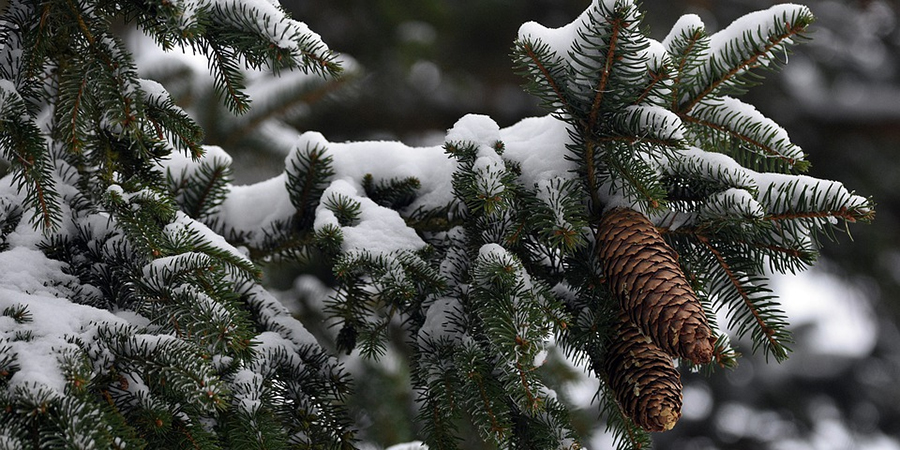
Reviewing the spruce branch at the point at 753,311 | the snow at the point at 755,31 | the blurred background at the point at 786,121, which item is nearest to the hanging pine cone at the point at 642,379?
the spruce branch at the point at 753,311

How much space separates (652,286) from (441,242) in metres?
0.45

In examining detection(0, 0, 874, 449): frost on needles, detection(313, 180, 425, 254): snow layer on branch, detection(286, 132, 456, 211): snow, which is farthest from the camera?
detection(286, 132, 456, 211): snow

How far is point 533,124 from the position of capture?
4.66ft

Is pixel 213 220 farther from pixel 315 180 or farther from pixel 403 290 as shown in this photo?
pixel 403 290

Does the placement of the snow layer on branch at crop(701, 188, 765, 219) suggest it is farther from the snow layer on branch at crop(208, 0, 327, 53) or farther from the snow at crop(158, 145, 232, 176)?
the snow at crop(158, 145, 232, 176)

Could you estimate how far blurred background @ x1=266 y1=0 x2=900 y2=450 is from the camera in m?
4.45

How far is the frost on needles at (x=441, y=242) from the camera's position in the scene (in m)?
1.02

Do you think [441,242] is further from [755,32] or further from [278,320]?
[755,32]

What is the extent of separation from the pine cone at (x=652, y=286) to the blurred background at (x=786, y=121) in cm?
314

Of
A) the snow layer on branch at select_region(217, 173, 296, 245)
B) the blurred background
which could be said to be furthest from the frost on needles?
the blurred background

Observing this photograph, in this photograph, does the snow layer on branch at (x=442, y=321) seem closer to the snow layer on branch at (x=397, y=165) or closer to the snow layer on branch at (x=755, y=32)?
the snow layer on branch at (x=397, y=165)

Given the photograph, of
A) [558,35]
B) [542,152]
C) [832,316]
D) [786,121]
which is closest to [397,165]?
[542,152]

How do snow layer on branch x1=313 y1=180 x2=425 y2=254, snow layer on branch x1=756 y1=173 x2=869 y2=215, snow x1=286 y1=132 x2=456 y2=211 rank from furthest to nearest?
snow x1=286 y1=132 x2=456 y2=211
snow layer on branch x1=313 y1=180 x2=425 y2=254
snow layer on branch x1=756 y1=173 x2=869 y2=215

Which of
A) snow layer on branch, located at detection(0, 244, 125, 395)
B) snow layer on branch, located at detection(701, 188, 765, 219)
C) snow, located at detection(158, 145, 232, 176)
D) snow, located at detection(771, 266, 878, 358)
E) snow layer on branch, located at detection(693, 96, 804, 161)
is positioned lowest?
snow layer on branch, located at detection(0, 244, 125, 395)
